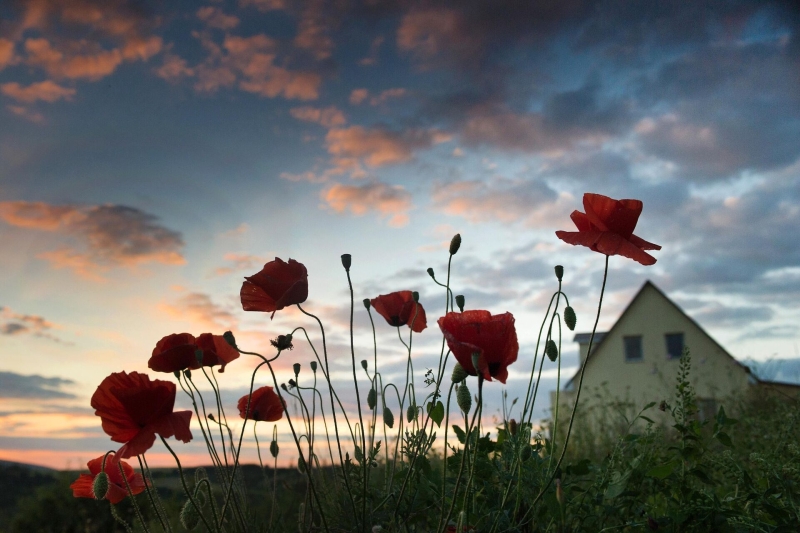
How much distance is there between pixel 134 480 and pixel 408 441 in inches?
37.3

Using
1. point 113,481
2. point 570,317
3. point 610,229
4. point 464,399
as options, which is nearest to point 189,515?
point 113,481

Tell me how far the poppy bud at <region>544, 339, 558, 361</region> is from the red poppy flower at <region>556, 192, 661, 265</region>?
30 centimetres

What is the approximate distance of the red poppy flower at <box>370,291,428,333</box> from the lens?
2387mm

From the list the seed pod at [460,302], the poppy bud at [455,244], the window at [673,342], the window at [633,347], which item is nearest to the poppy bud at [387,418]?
the seed pod at [460,302]

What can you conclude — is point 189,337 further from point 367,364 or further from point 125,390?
point 367,364

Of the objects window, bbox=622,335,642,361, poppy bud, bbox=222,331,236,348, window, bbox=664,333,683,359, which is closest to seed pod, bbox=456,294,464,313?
poppy bud, bbox=222,331,236,348

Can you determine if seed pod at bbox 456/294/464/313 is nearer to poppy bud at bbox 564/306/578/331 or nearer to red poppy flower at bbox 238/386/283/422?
poppy bud at bbox 564/306/578/331

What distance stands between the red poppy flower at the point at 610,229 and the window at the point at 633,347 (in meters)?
19.2

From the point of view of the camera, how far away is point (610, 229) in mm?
1942

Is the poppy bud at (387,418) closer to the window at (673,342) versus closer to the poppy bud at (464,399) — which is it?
the poppy bud at (464,399)

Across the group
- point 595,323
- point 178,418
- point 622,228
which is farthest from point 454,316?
point 178,418

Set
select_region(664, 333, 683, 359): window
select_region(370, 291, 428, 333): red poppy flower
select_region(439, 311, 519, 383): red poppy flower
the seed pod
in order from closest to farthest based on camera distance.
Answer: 1. select_region(439, 311, 519, 383): red poppy flower
2. the seed pod
3. select_region(370, 291, 428, 333): red poppy flower
4. select_region(664, 333, 683, 359): window

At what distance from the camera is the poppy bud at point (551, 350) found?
6.16 feet

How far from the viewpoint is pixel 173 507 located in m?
5.43
